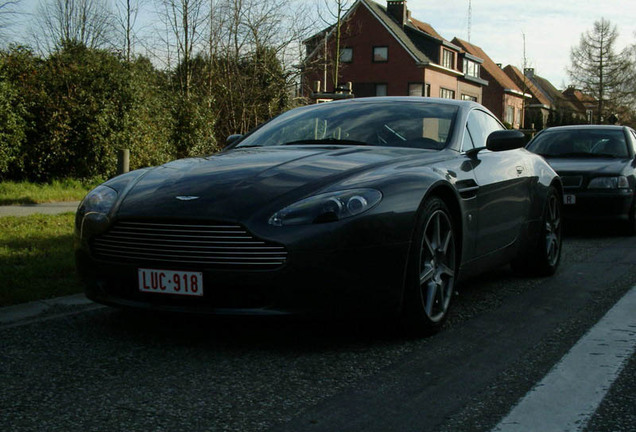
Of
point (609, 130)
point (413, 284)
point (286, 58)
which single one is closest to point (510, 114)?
point (286, 58)

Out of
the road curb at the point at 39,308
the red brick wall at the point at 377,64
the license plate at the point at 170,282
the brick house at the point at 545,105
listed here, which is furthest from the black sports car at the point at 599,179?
the brick house at the point at 545,105

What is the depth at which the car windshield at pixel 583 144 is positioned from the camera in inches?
435

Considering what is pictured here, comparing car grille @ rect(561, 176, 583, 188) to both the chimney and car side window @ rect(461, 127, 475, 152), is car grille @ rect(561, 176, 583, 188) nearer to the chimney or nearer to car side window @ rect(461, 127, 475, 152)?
car side window @ rect(461, 127, 475, 152)

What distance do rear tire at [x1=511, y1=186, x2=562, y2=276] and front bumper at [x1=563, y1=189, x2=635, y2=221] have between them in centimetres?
319

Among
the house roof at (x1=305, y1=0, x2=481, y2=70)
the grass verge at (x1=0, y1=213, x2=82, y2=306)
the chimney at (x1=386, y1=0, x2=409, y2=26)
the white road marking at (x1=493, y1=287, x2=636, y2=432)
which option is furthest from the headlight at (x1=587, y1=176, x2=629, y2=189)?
the chimney at (x1=386, y1=0, x2=409, y2=26)

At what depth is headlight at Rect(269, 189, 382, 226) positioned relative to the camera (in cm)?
384

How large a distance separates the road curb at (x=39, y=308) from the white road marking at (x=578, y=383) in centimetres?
294

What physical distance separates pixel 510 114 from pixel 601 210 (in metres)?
68.1

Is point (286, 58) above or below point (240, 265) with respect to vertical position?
above

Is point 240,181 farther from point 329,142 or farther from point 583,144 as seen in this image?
point 583,144

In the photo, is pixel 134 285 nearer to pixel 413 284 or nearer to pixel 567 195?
pixel 413 284

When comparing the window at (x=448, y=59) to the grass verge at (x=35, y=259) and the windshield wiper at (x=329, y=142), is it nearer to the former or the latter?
the grass verge at (x=35, y=259)

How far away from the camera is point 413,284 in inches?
167

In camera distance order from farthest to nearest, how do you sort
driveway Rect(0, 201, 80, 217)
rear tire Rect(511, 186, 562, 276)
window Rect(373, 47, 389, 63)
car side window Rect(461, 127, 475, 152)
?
window Rect(373, 47, 389, 63), driveway Rect(0, 201, 80, 217), rear tire Rect(511, 186, 562, 276), car side window Rect(461, 127, 475, 152)
